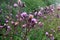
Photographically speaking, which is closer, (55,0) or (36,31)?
(36,31)

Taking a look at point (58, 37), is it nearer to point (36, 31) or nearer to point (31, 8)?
point (36, 31)

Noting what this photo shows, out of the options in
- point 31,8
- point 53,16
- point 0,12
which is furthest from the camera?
point 31,8

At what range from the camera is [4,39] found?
140 inches

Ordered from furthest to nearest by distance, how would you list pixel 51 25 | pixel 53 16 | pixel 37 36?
pixel 53 16 < pixel 51 25 < pixel 37 36

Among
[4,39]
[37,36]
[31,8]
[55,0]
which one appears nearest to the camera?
[4,39]

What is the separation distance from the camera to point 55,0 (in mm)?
7242

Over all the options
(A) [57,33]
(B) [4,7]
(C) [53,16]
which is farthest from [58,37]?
(B) [4,7]

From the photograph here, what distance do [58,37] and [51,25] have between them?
0.37m

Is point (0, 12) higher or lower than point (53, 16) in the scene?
higher

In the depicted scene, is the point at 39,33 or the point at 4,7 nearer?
the point at 39,33

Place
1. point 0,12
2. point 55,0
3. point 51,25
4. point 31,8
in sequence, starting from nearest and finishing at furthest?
point 0,12 < point 51,25 < point 31,8 < point 55,0

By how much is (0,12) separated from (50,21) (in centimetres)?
118

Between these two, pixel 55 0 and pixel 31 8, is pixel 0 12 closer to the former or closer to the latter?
pixel 31 8

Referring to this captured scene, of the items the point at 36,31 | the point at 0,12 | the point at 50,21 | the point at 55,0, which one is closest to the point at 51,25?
the point at 50,21
